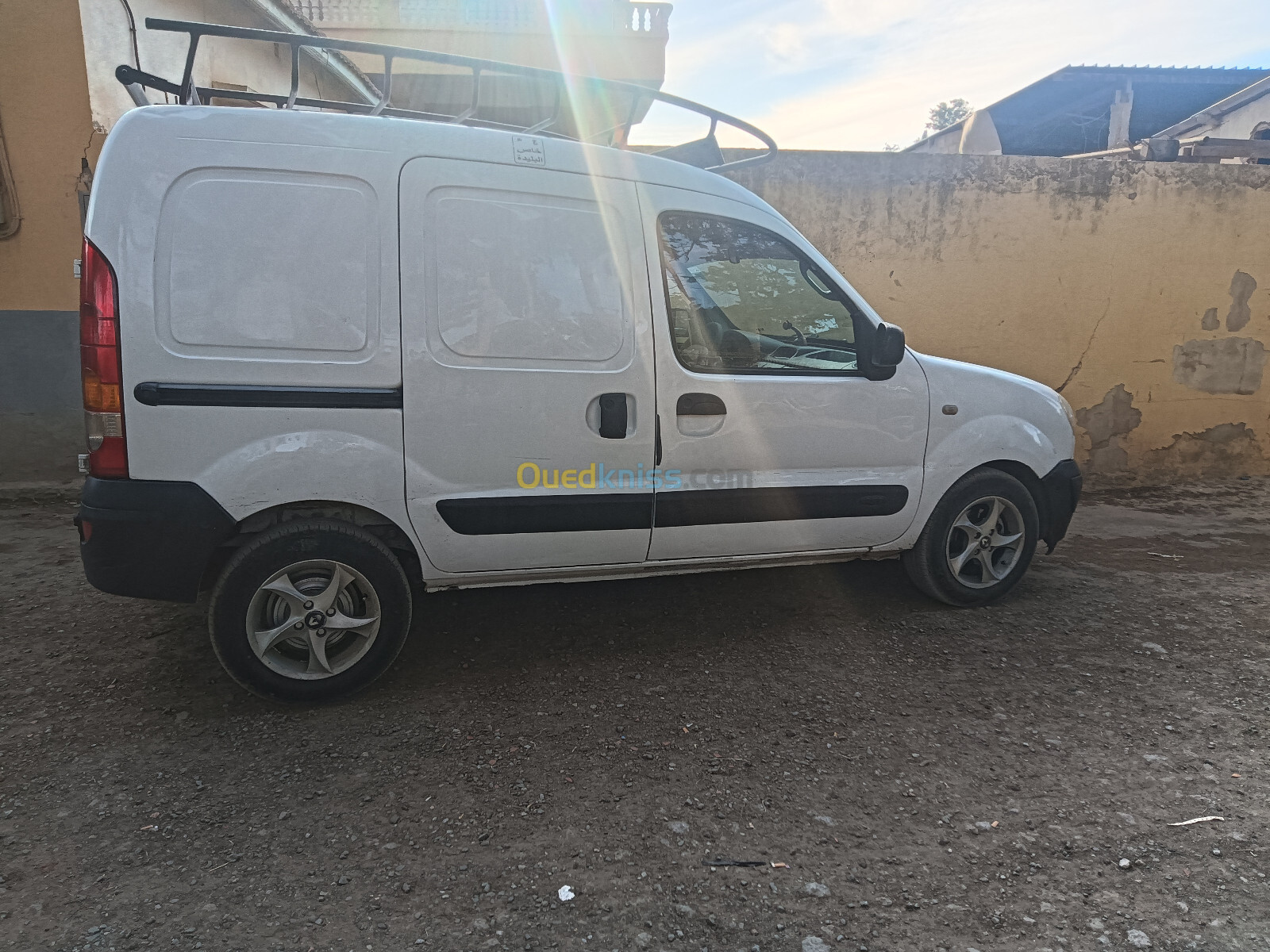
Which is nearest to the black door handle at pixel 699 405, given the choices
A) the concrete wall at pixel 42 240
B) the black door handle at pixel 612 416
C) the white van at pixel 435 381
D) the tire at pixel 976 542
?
the white van at pixel 435 381

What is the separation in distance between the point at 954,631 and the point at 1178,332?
448cm

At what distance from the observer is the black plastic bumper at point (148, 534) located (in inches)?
101

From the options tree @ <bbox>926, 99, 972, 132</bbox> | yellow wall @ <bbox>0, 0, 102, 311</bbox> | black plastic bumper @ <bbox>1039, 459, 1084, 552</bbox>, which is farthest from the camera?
tree @ <bbox>926, 99, 972, 132</bbox>

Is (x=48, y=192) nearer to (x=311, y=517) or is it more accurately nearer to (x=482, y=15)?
(x=311, y=517)

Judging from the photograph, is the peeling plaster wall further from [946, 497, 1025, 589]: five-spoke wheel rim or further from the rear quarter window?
the rear quarter window

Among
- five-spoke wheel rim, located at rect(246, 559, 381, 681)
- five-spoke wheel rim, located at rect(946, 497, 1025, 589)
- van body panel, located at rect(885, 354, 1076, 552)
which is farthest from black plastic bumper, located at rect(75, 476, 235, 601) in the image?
five-spoke wheel rim, located at rect(946, 497, 1025, 589)

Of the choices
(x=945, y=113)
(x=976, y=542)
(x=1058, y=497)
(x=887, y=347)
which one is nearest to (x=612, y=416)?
(x=887, y=347)

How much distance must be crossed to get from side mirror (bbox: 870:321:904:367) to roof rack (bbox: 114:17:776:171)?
106 centimetres

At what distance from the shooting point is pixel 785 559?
3518mm

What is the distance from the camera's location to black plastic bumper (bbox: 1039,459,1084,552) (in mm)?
3873

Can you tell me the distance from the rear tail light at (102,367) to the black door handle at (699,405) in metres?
1.89

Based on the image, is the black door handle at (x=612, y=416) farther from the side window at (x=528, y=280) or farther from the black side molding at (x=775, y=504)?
the black side molding at (x=775, y=504)

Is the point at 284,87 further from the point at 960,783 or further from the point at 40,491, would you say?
the point at 960,783

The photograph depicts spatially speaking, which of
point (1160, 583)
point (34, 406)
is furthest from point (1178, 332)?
point (34, 406)
